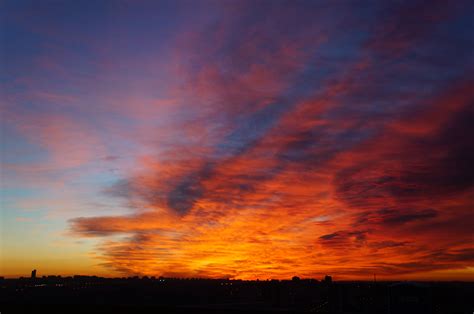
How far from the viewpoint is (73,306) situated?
42.7ft

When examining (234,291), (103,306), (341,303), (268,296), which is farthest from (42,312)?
(234,291)

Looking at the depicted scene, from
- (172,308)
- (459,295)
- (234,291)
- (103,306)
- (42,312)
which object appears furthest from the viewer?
(234,291)

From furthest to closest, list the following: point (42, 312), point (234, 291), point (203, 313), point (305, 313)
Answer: point (234, 291) < point (42, 312) < point (203, 313) < point (305, 313)

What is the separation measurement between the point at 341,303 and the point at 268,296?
3085 centimetres

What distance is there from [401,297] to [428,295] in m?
1.44

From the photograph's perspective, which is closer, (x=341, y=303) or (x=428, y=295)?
(x=428, y=295)

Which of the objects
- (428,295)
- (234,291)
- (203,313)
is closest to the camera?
(203,313)

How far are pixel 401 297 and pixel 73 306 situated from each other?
18.7 metres

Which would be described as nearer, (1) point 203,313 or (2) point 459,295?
(1) point 203,313

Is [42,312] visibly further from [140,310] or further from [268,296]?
[268,296]

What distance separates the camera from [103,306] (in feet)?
41.0

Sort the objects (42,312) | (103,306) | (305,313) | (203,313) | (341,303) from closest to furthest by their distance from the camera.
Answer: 1. (305,313)
2. (203,313)
3. (103,306)
4. (42,312)
5. (341,303)

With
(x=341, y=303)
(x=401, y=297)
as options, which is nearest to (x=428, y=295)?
(x=401, y=297)

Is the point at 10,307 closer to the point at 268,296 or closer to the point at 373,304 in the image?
the point at 373,304
